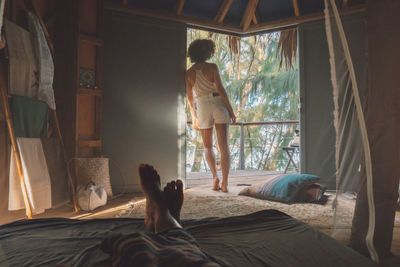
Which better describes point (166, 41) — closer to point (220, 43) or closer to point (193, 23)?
point (193, 23)

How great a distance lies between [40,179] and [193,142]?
626 centimetres

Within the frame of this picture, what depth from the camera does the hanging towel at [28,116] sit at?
1.88m

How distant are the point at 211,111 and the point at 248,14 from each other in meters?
1.53

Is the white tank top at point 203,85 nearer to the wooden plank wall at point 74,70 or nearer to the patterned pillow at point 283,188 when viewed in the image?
the wooden plank wall at point 74,70

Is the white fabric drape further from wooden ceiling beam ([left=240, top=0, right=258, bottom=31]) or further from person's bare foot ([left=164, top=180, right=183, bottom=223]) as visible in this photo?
wooden ceiling beam ([left=240, top=0, right=258, bottom=31])

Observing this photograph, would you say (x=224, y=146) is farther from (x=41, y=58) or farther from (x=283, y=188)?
(x=41, y=58)

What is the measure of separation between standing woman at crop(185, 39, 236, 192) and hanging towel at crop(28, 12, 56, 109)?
1554mm

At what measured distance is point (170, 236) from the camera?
891 millimetres

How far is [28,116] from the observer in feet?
6.48

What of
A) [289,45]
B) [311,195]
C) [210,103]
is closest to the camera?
[311,195]

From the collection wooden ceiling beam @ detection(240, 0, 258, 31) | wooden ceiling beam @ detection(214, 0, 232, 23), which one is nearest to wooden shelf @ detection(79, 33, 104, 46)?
wooden ceiling beam @ detection(214, 0, 232, 23)

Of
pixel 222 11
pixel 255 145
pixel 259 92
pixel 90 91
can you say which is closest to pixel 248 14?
pixel 222 11

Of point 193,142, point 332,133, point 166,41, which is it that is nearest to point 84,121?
point 166,41

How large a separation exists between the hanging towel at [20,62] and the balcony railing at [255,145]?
3.45 m
